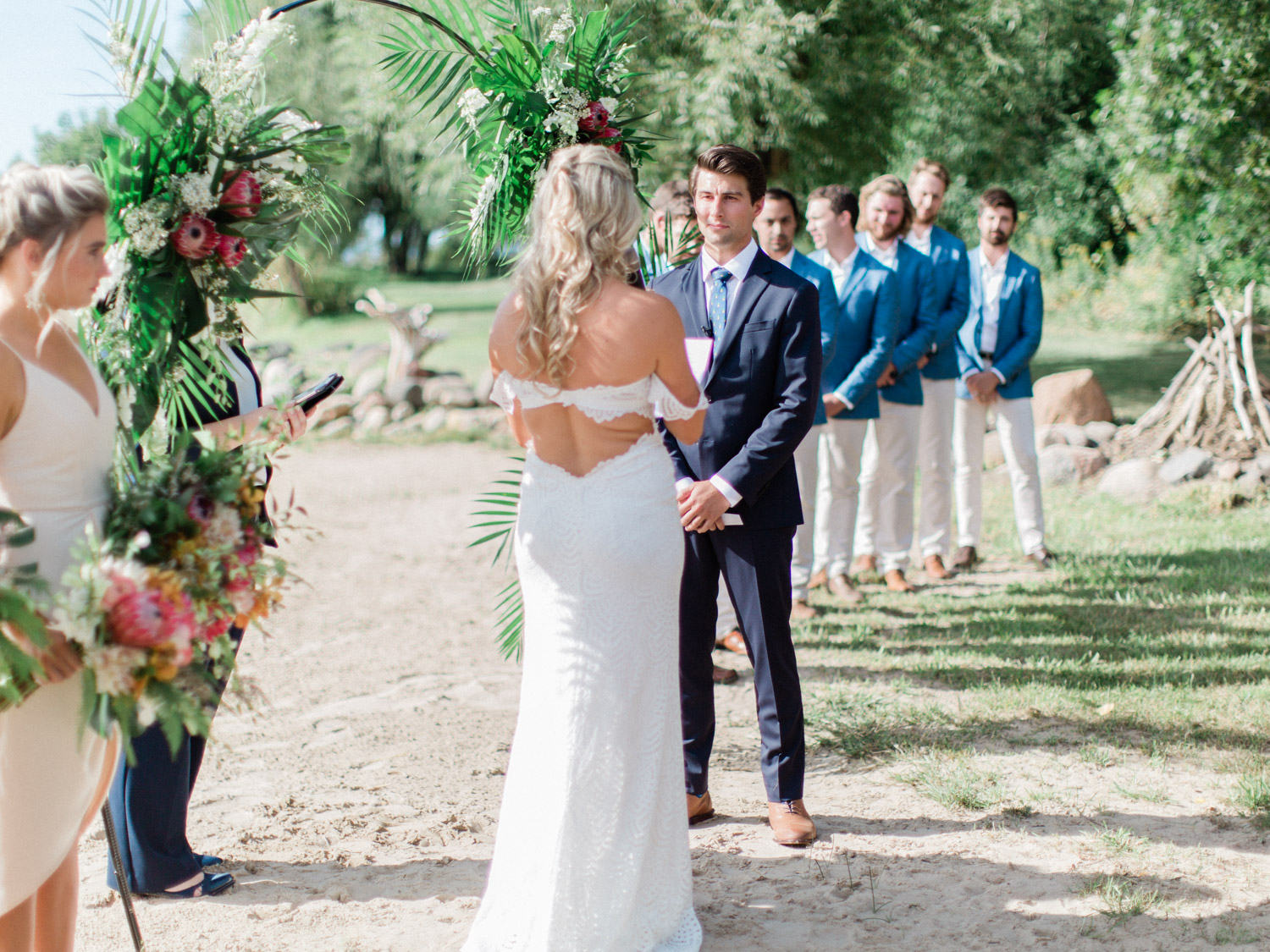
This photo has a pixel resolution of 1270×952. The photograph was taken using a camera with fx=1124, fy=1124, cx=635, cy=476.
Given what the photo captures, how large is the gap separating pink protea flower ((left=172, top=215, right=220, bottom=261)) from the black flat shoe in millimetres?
2105

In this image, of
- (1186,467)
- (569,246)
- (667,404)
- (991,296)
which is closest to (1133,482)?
(1186,467)

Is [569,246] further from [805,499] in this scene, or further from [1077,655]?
[805,499]

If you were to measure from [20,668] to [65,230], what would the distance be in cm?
96

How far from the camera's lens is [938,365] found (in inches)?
299

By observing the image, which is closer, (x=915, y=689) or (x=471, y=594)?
(x=915, y=689)

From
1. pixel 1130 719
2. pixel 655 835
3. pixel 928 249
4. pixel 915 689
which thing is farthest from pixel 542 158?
pixel 928 249

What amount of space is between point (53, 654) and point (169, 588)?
294mm

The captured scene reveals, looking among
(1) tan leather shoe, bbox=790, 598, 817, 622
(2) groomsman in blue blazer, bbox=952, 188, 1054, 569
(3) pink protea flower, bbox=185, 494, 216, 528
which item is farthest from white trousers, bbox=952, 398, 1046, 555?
(3) pink protea flower, bbox=185, 494, 216, 528

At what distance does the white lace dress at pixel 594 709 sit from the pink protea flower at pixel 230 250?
781mm

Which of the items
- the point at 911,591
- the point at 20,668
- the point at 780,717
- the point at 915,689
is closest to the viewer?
the point at 20,668

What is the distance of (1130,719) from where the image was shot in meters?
4.95

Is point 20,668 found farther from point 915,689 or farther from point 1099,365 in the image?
point 1099,365

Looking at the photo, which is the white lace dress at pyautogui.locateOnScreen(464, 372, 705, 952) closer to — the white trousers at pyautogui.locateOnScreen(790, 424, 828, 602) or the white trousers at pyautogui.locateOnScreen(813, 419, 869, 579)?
the white trousers at pyautogui.locateOnScreen(790, 424, 828, 602)

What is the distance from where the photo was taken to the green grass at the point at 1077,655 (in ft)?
16.1
